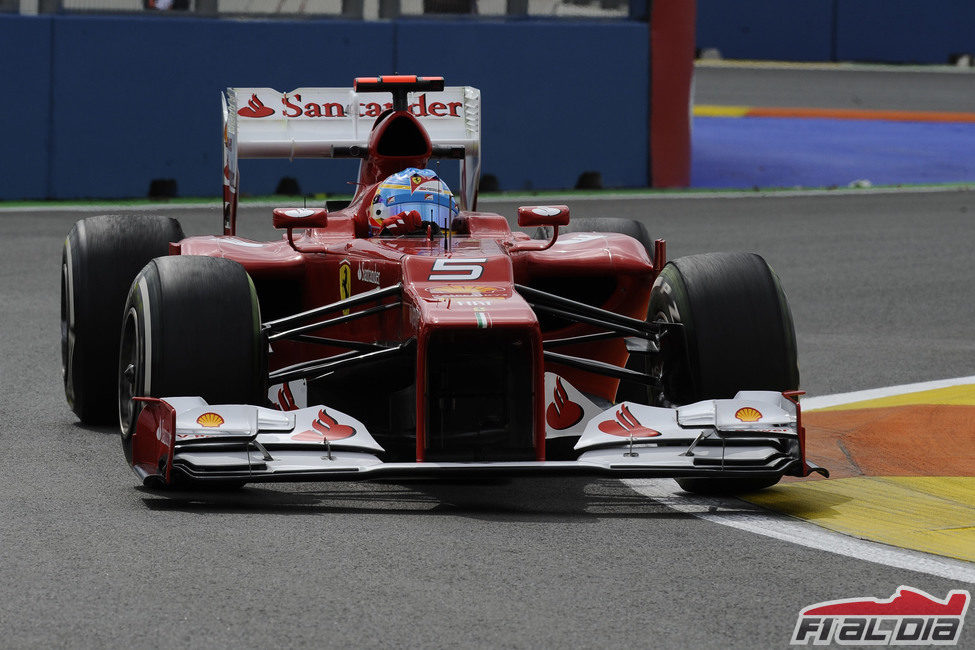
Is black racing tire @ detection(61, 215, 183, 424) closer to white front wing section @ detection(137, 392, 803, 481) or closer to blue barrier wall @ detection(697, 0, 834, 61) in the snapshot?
white front wing section @ detection(137, 392, 803, 481)

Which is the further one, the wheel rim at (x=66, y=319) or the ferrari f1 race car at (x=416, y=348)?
the wheel rim at (x=66, y=319)

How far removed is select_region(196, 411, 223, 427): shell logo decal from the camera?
623 centimetres

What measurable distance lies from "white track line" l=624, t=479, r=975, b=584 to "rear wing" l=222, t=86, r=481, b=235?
2.82 m

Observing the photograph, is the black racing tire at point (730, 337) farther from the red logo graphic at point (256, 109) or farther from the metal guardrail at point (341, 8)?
the metal guardrail at point (341, 8)

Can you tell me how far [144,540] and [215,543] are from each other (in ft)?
0.81

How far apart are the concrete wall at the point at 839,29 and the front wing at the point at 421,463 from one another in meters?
33.2

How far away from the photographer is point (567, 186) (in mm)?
18125

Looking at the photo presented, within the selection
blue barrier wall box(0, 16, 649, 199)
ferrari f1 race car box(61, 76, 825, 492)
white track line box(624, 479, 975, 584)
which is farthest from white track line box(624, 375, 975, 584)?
blue barrier wall box(0, 16, 649, 199)

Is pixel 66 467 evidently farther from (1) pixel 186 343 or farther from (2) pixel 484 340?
(2) pixel 484 340

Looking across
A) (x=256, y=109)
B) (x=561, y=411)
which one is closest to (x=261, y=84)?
(x=256, y=109)

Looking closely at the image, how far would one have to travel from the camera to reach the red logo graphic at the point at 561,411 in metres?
7.21

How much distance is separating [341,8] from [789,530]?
Answer: 12.2m

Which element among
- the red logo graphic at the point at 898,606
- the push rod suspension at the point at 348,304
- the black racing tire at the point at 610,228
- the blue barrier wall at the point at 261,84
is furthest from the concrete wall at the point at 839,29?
the red logo graphic at the point at 898,606

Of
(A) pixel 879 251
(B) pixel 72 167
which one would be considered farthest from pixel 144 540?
(B) pixel 72 167
